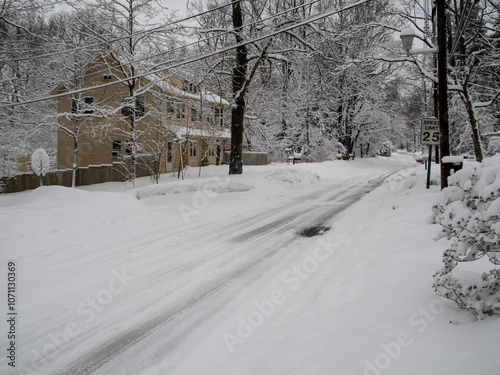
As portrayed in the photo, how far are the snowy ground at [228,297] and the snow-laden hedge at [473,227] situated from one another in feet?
0.66

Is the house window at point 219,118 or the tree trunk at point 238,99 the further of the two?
the house window at point 219,118

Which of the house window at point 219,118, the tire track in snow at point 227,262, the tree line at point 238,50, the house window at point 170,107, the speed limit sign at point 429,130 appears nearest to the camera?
the tire track in snow at point 227,262

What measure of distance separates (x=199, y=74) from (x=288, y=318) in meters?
16.3

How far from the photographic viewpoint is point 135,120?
2119cm

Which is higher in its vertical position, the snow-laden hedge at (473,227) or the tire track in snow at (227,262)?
the snow-laden hedge at (473,227)

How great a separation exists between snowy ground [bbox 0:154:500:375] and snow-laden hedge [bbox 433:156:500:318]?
7.9 inches

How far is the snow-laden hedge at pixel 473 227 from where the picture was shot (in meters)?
2.68

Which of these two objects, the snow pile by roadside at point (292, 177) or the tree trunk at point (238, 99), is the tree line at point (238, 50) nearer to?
the tree trunk at point (238, 99)

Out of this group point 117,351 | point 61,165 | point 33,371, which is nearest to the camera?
point 33,371

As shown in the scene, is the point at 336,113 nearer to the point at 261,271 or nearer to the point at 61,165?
the point at 61,165

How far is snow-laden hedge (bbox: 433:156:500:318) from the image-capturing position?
2.68 meters

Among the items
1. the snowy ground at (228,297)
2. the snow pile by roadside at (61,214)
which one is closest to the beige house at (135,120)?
the snow pile by roadside at (61,214)

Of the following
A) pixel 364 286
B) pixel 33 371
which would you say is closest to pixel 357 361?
pixel 364 286

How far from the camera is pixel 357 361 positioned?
8.98 ft
